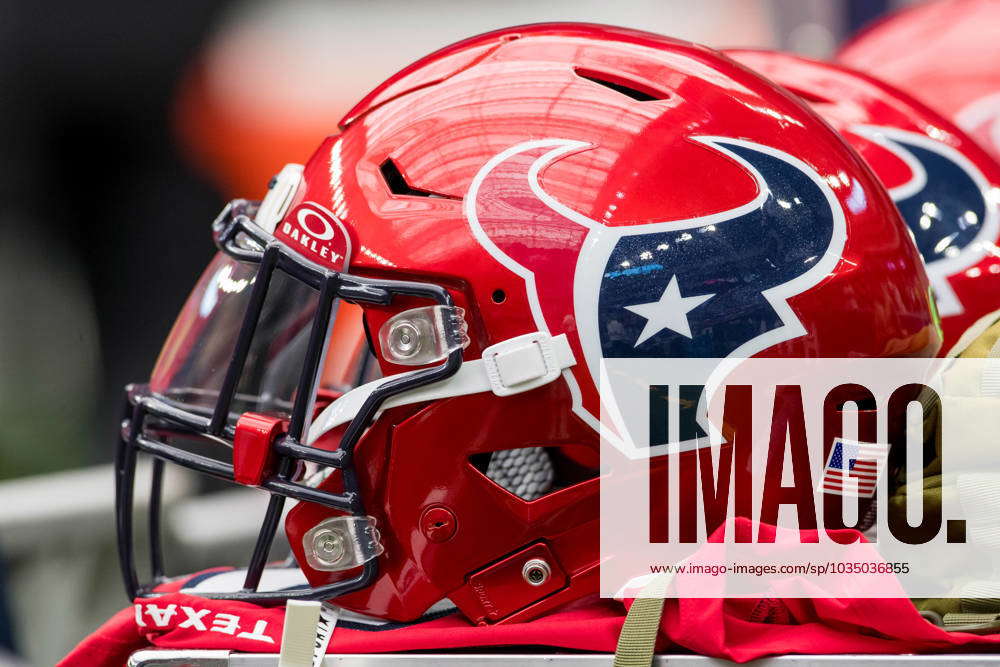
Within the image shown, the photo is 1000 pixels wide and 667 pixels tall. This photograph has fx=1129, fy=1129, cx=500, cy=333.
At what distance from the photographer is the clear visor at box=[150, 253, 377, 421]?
102 cm

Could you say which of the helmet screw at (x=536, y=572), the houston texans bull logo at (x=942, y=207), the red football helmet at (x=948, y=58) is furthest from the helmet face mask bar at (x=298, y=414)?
the red football helmet at (x=948, y=58)

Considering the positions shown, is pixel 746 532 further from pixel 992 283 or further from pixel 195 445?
pixel 195 445

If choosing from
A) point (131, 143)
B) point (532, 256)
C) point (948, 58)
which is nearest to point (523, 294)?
point (532, 256)

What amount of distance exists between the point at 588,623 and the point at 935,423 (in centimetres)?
34

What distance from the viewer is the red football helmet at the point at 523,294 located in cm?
89

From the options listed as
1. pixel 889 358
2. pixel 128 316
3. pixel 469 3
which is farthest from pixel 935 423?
pixel 128 316

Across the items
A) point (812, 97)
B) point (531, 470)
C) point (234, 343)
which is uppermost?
point (812, 97)

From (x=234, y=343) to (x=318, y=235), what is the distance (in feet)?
0.51

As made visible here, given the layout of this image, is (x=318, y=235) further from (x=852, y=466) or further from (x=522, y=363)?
(x=852, y=466)

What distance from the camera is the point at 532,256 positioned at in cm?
89

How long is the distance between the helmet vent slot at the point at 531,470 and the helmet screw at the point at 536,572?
2.1 inches

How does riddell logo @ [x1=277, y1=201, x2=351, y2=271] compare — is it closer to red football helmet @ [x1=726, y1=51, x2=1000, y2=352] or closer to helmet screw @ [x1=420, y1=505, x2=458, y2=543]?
helmet screw @ [x1=420, y1=505, x2=458, y2=543]

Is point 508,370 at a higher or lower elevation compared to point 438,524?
higher

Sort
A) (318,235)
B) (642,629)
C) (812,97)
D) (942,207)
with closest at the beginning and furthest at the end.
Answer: (642,629) < (318,235) < (942,207) < (812,97)
